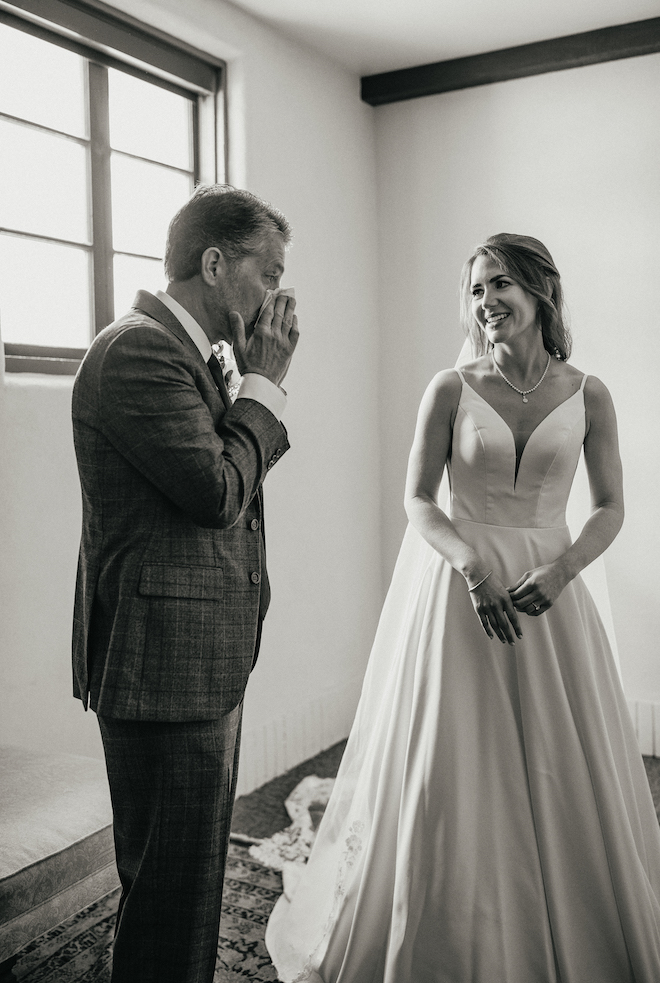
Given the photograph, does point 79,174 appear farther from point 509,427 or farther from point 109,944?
point 109,944

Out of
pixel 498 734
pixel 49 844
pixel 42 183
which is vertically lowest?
pixel 49 844

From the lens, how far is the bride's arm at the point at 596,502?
2061mm

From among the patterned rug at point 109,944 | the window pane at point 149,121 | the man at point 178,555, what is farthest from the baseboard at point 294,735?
the window pane at point 149,121

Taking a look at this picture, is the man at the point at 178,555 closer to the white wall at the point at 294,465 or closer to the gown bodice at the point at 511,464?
the gown bodice at the point at 511,464

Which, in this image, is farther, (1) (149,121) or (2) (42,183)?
(1) (149,121)

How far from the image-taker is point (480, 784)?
2072 mm

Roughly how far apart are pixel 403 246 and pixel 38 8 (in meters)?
2.01

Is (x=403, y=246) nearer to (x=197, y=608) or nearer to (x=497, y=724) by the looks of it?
(x=497, y=724)

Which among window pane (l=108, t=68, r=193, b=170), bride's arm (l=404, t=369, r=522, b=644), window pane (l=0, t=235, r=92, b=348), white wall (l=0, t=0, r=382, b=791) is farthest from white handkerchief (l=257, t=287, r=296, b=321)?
window pane (l=108, t=68, r=193, b=170)

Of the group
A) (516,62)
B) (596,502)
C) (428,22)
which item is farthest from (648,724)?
(428,22)

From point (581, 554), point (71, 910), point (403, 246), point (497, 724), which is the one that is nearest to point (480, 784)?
point (497, 724)

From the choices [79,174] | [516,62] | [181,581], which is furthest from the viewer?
[516,62]

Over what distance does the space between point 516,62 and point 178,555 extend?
3.27 metres

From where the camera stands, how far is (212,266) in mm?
1509
